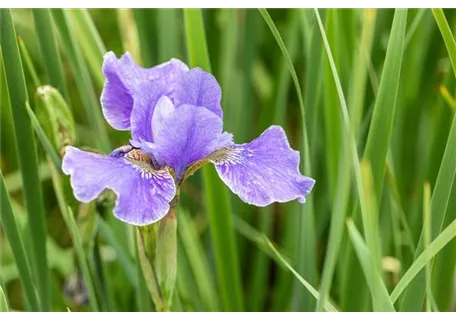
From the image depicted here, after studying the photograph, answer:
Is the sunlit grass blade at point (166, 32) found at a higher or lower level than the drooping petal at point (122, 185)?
higher

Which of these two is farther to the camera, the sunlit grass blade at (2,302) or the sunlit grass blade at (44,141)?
the sunlit grass blade at (44,141)

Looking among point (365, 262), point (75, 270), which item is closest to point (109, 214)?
point (75, 270)

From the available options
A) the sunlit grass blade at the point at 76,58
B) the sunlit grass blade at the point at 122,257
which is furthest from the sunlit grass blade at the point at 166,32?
the sunlit grass blade at the point at 122,257

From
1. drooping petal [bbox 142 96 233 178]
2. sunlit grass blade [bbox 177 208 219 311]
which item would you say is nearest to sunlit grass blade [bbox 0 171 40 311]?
drooping petal [bbox 142 96 233 178]

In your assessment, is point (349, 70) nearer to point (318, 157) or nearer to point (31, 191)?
point (318, 157)

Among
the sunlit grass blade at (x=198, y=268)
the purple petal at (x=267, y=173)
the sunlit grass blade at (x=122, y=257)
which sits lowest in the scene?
the sunlit grass blade at (x=198, y=268)

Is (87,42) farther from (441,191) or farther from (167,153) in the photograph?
(441,191)

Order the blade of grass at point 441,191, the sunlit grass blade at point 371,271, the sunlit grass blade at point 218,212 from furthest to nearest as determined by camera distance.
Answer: the sunlit grass blade at point 218,212, the blade of grass at point 441,191, the sunlit grass blade at point 371,271

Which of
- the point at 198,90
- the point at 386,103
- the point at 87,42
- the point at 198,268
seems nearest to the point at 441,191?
the point at 386,103

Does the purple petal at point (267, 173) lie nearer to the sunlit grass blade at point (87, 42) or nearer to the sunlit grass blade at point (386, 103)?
the sunlit grass blade at point (386, 103)
